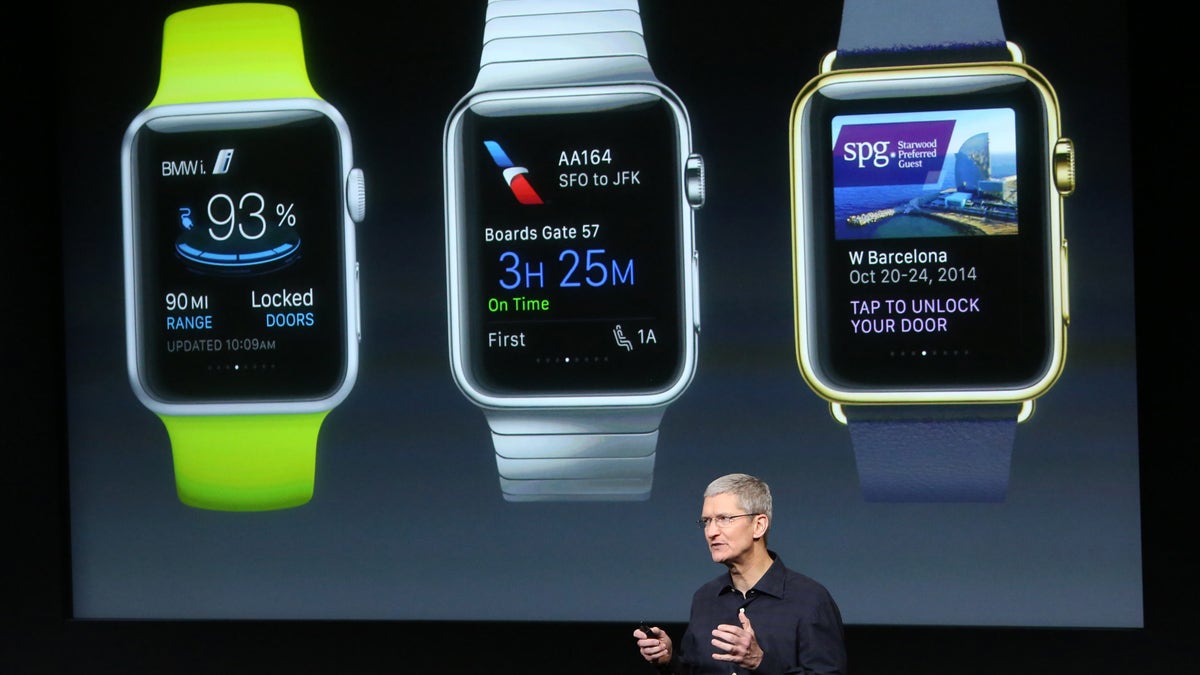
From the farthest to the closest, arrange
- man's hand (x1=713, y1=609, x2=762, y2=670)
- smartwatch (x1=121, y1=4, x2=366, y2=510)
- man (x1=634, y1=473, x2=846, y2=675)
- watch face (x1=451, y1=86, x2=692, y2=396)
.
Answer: smartwatch (x1=121, y1=4, x2=366, y2=510) → watch face (x1=451, y1=86, x2=692, y2=396) → man (x1=634, y1=473, x2=846, y2=675) → man's hand (x1=713, y1=609, x2=762, y2=670)

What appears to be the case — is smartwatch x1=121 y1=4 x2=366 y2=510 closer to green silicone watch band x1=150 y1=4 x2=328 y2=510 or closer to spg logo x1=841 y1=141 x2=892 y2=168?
green silicone watch band x1=150 y1=4 x2=328 y2=510

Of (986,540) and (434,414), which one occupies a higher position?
(434,414)

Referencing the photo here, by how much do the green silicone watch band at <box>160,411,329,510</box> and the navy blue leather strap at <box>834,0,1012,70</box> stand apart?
200 cm

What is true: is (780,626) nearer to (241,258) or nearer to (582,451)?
(582,451)

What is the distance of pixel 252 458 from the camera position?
4148mm

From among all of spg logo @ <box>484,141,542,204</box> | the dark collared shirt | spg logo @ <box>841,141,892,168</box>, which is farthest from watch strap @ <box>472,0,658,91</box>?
the dark collared shirt

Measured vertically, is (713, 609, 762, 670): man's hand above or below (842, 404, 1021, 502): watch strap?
below

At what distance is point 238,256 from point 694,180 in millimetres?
1443

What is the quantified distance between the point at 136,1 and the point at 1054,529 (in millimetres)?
3266

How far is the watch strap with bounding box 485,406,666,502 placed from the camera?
3.96 meters

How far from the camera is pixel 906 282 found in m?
3.78

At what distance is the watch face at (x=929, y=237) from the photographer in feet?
12.1

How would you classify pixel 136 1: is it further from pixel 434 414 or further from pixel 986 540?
pixel 986 540

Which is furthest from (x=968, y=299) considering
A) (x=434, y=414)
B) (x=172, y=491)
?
(x=172, y=491)
